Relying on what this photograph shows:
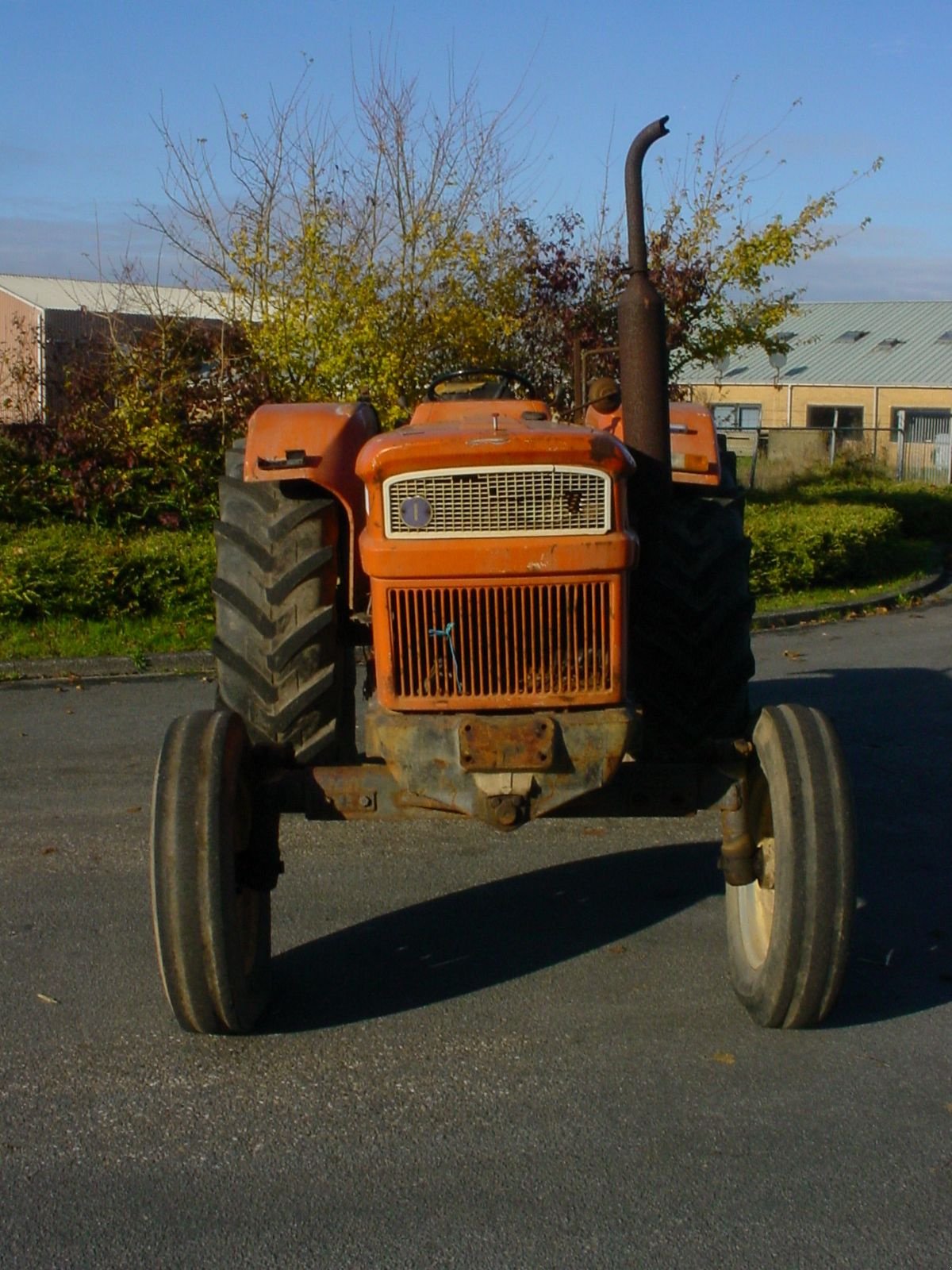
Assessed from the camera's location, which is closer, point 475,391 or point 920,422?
point 475,391

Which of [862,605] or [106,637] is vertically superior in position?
[106,637]

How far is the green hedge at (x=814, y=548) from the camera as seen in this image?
1473cm

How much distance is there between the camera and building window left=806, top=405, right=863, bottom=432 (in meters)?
45.3

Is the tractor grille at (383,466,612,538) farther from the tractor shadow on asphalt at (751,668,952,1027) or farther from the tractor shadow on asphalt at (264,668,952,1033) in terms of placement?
the tractor shadow on asphalt at (751,668,952,1027)

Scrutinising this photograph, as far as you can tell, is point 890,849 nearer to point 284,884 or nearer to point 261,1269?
point 284,884

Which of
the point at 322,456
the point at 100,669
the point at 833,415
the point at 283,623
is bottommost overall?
the point at 100,669

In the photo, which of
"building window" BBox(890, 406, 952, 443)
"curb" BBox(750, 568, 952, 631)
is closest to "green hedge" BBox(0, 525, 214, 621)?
"curb" BBox(750, 568, 952, 631)

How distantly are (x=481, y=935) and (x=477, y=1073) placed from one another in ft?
3.85

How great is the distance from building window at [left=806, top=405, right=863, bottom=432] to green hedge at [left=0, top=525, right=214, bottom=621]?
116ft

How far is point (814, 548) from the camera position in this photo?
49.5 ft

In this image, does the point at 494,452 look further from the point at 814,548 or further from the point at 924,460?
the point at 924,460

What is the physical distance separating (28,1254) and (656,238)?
15.8m

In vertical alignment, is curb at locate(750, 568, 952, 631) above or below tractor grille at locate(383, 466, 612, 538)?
below

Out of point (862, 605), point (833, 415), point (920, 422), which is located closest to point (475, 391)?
point (862, 605)
